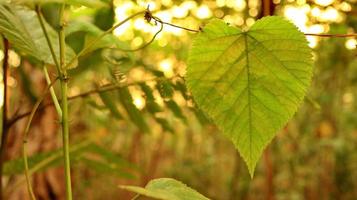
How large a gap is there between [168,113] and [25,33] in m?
0.96

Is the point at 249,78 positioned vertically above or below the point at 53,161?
above

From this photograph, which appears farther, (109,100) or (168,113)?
(168,113)

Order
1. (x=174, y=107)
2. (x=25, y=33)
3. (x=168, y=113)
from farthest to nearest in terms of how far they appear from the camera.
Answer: (x=168, y=113) < (x=174, y=107) < (x=25, y=33)

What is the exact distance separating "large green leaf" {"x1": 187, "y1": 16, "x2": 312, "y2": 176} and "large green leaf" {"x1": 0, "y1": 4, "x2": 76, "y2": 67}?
19 cm

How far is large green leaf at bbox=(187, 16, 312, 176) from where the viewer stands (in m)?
0.38

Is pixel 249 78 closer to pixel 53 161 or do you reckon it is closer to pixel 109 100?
pixel 109 100

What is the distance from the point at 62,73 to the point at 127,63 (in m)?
0.30

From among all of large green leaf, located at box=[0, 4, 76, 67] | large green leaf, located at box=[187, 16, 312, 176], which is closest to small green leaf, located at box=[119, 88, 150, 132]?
large green leaf, located at box=[0, 4, 76, 67]

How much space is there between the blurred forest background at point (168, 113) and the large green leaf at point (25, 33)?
41 mm

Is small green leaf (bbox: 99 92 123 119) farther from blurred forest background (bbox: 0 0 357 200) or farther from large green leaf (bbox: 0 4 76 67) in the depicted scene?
large green leaf (bbox: 0 4 76 67)

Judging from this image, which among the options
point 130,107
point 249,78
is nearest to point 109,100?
point 130,107

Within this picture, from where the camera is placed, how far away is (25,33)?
498mm

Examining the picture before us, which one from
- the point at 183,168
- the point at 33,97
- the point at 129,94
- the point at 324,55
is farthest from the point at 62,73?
the point at 183,168

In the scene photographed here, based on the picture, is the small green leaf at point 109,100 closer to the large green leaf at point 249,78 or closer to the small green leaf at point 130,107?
the small green leaf at point 130,107
